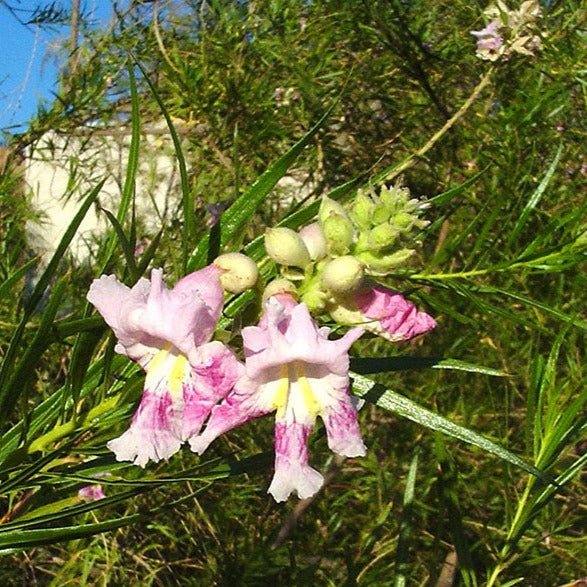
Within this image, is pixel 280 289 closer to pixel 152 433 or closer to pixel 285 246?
pixel 285 246

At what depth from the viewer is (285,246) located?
2.06 ft

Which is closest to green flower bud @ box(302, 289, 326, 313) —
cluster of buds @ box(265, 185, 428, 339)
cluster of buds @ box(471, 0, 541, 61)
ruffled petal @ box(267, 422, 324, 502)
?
cluster of buds @ box(265, 185, 428, 339)

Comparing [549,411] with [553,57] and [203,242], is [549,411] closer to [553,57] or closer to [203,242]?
[203,242]

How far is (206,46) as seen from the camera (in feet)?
5.85

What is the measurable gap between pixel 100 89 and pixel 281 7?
1.63 ft

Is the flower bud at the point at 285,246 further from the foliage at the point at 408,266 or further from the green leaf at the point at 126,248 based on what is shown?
the foliage at the point at 408,266

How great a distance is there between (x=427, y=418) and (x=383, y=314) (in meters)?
0.10

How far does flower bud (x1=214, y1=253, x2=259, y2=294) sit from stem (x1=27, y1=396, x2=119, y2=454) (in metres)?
0.16

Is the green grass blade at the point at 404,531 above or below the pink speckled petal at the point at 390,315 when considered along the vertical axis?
below

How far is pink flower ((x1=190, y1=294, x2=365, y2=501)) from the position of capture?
1.90 ft

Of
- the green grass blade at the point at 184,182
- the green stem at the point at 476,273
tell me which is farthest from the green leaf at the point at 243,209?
the green stem at the point at 476,273

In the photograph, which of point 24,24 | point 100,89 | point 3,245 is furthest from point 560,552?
point 24,24

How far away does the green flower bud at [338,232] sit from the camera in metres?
0.63

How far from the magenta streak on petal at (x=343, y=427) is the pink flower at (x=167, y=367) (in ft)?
0.27
